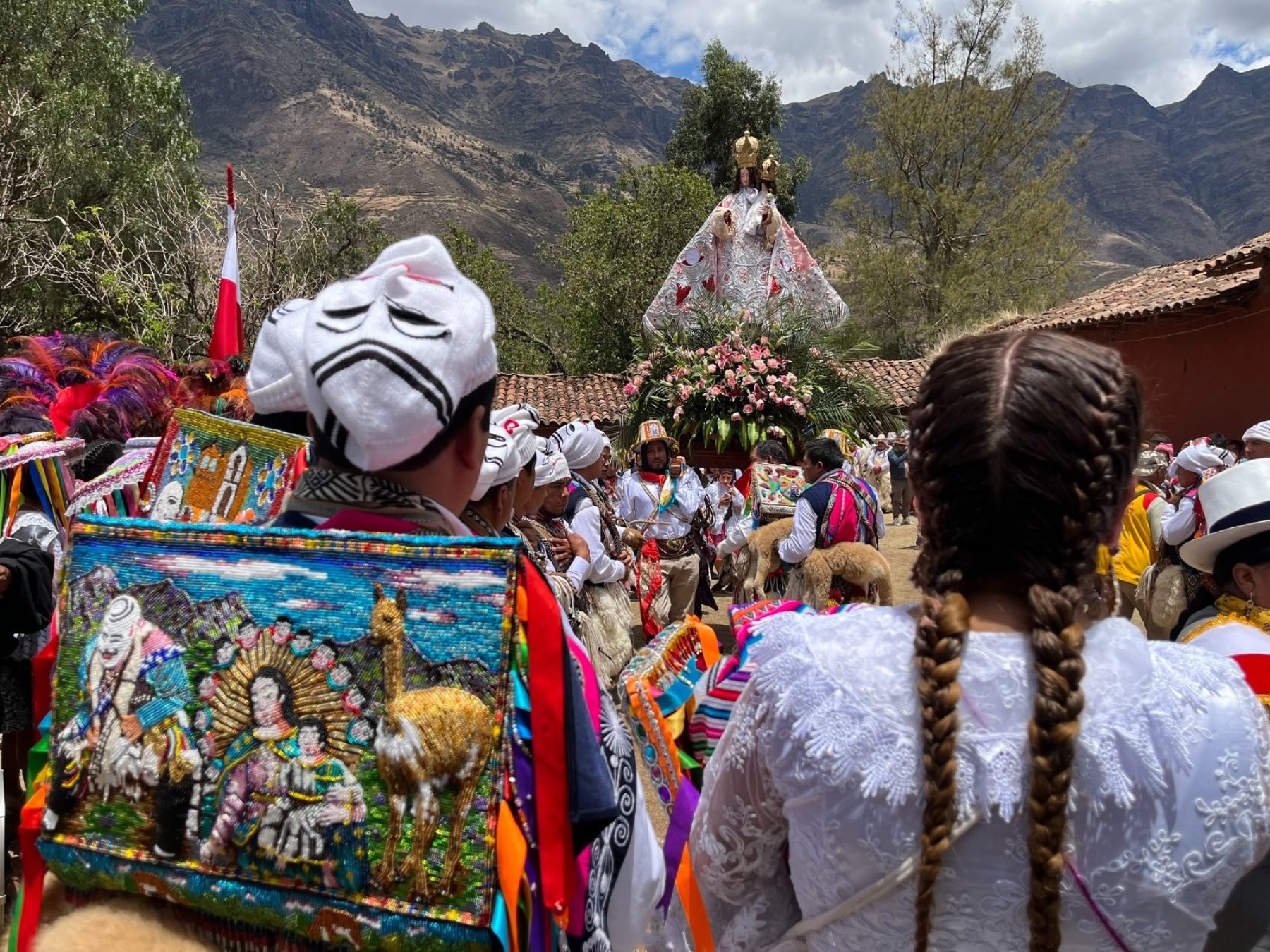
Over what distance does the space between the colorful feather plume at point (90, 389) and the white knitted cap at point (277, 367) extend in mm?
2684

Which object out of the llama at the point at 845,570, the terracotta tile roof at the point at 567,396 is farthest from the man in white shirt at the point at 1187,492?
the terracotta tile roof at the point at 567,396

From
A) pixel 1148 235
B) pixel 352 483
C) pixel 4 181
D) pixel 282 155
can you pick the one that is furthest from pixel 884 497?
pixel 1148 235

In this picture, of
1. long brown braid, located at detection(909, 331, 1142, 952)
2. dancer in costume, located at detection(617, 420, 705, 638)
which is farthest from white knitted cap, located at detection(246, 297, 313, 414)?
dancer in costume, located at detection(617, 420, 705, 638)

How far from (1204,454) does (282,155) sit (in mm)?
96724

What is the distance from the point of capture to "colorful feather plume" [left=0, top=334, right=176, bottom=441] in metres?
3.62

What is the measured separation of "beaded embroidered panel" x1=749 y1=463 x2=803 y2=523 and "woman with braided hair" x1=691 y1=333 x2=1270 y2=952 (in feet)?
17.2

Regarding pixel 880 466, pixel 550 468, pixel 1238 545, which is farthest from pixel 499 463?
pixel 880 466

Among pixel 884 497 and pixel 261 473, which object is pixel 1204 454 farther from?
pixel 884 497

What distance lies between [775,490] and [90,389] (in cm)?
439

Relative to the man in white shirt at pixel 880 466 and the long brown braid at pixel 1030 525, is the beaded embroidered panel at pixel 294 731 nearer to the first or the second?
the long brown braid at pixel 1030 525

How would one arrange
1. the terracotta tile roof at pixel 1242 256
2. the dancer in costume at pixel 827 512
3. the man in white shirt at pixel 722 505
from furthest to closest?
the terracotta tile roof at pixel 1242 256, the man in white shirt at pixel 722 505, the dancer in costume at pixel 827 512

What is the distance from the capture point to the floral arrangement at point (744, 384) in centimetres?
692

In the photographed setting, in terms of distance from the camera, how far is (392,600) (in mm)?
1142

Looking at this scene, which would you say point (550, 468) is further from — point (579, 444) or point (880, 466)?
point (880, 466)
